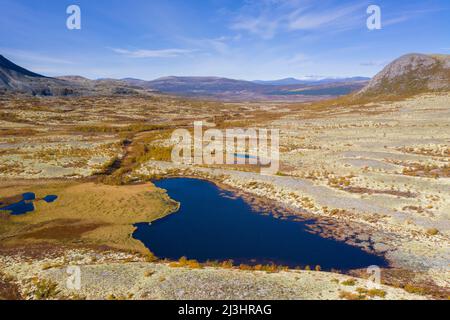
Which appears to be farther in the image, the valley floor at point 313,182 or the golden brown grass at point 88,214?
the golden brown grass at point 88,214

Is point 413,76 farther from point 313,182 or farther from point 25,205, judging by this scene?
point 25,205

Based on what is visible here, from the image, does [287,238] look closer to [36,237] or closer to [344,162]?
[36,237]

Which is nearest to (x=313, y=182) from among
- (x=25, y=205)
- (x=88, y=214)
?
(x=88, y=214)

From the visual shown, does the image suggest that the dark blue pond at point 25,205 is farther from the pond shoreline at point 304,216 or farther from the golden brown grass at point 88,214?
the pond shoreline at point 304,216

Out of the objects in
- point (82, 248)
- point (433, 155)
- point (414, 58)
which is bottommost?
point (82, 248)

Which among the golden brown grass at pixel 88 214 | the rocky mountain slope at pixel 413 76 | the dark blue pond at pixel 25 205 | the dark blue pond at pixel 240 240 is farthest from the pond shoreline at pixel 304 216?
the rocky mountain slope at pixel 413 76

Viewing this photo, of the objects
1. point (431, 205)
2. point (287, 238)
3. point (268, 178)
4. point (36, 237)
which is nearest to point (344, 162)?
point (268, 178)
